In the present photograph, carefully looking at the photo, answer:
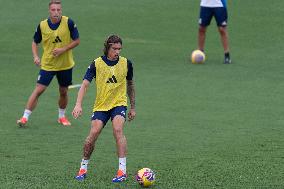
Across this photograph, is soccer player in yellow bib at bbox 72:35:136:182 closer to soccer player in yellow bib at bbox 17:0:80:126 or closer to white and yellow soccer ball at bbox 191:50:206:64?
soccer player in yellow bib at bbox 17:0:80:126

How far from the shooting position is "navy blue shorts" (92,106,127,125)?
11781 mm

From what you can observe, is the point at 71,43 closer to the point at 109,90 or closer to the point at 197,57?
the point at 109,90

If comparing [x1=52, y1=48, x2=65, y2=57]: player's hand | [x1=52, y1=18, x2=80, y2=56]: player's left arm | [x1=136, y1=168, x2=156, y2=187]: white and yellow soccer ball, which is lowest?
[x1=136, y1=168, x2=156, y2=187]: white and yellow soccer ball

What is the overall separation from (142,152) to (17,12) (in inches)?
539

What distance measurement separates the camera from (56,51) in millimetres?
15328

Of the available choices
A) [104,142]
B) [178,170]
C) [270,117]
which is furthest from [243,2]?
[178,170]

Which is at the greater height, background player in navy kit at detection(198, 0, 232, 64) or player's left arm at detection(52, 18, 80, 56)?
player's left arm at detection(52, 18, 80, 56)

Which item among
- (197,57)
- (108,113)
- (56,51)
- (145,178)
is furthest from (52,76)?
(197,57)

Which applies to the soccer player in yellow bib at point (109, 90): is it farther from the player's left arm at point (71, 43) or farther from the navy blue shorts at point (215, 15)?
the navy blue shorts at point (215, 15)

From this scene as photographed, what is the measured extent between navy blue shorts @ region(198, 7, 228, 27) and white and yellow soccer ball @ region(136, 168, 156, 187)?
10.8m

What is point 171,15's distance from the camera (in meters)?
26.3

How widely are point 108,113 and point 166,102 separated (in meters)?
5.58

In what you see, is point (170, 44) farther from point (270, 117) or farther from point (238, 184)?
point (238, 184)

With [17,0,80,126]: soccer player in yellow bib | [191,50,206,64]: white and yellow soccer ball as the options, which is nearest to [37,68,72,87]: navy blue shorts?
[17,0,80,126]: soccer player in yellow bib
